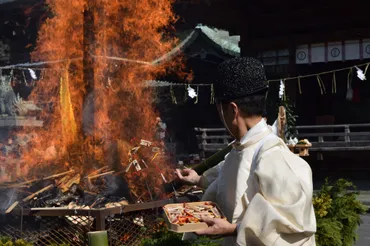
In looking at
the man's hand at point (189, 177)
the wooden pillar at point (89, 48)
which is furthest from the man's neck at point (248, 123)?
the wooden pillar at point (89, 48)

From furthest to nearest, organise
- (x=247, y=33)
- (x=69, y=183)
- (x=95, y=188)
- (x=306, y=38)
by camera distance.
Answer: (x=247, y=33)
(x=306, y=38)
(x=69, y=183)
(x=95, y=188)

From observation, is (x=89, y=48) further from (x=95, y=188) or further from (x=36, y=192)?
(x=36, y=192)

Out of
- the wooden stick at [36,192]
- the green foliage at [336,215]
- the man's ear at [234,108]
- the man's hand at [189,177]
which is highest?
the man's ear at [234,108]

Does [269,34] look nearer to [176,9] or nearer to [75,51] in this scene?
[176,9]

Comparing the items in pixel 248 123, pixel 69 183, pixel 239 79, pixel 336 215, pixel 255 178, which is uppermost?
pixel 239 79

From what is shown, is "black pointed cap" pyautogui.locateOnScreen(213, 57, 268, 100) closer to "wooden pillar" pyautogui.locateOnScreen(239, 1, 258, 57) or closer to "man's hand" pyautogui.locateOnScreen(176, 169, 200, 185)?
"man's hand" pyautogui.locateOnScreen(176, 169, 200, 185)

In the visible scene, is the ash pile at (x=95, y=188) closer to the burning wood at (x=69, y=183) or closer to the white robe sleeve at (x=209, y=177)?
the burning wood at (x=69, y=183)

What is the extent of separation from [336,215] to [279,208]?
12.3 feet

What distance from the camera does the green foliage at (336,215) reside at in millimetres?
5789

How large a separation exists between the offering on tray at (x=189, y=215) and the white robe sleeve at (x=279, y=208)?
0.23 metres

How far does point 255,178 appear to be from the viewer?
2.95 meters

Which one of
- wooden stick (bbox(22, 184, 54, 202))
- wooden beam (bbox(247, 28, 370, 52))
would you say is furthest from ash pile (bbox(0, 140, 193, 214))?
wooden beam (bbox(247, 28, 370, 52))

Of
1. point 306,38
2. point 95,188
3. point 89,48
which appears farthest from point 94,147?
point 306,38

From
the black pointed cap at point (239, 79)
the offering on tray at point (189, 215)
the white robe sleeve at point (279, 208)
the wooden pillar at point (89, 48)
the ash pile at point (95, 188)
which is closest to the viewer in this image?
the white robe sleeve at point (279, 208)
